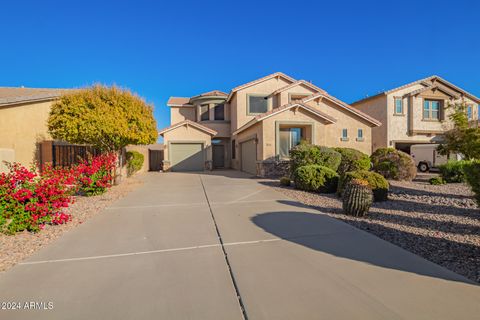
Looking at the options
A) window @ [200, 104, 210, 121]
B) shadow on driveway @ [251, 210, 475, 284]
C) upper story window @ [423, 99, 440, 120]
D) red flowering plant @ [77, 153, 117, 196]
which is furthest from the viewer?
window @ [200, 104, 210, 121]

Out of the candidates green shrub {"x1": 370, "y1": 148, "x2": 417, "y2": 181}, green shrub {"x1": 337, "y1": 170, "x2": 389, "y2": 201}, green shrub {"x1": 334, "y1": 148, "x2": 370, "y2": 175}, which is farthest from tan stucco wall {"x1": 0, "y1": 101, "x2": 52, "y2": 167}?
green shrub {"x1": 370, "y1": 148, "x2": 417, "y2": 181}

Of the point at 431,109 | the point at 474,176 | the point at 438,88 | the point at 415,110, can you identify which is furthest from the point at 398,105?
the point at 474,176

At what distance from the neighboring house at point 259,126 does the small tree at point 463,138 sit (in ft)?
19.6

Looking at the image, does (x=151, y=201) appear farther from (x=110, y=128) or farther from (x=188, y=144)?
(x=188, y=144)

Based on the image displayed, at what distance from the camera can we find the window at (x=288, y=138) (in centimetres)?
1524

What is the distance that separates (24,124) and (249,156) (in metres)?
12.8

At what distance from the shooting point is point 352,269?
3.26 m

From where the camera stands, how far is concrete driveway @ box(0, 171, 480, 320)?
2.47m

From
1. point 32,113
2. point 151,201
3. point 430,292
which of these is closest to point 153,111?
point 32,113

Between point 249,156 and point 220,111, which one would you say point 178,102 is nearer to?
point 220,111

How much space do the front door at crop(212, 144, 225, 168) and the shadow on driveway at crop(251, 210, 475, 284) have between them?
17.9 meters

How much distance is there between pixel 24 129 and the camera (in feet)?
37.1

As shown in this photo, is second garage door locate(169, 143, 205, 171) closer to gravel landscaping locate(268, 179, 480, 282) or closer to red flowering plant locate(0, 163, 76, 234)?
gravel landscaping locate(268, 179, 480, 282)

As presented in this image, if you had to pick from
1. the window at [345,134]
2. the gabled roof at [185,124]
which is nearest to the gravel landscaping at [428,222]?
the window at [345,134]
